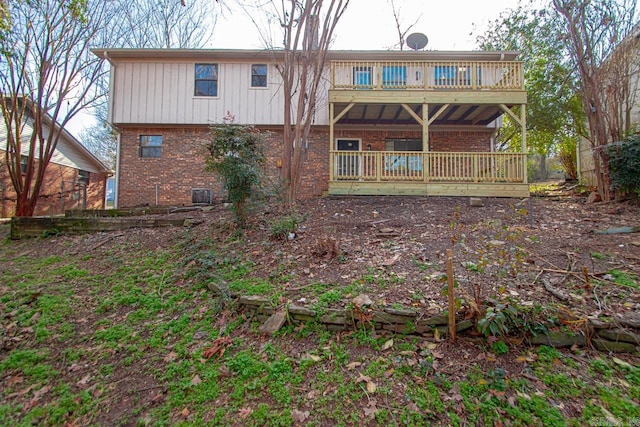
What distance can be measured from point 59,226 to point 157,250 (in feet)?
10.0

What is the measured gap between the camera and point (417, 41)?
35.9 feet

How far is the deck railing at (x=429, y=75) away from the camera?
9062 mm

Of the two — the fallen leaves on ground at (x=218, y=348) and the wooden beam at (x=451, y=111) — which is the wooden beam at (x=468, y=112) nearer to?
the wooden beam at (x=451, y=111)

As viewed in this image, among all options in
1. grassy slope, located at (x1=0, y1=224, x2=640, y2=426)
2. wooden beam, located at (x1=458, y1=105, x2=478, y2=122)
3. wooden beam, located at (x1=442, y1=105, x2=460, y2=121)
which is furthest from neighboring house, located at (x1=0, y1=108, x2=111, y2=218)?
wooden beam, located at (x1=458, y1=105, x2=478, y2=122)

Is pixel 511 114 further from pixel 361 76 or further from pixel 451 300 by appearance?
pixel 451 300

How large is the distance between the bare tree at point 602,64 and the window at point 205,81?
1073 cm

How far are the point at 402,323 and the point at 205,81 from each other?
431 inches

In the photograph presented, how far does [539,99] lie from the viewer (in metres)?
Result: 11.9

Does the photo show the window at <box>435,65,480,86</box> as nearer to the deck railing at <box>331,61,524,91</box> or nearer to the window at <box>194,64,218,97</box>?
the deck railing at <box>331,61,524,91</box>

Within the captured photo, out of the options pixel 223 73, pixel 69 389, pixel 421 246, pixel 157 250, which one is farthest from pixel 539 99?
pixel 69 389

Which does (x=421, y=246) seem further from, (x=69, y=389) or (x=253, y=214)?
(x=69, y=389)

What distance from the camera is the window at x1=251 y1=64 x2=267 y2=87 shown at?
34.8 ft

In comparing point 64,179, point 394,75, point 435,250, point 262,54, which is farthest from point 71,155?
point 435,250

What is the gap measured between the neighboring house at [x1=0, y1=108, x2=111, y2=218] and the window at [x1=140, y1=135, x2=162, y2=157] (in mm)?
3584
